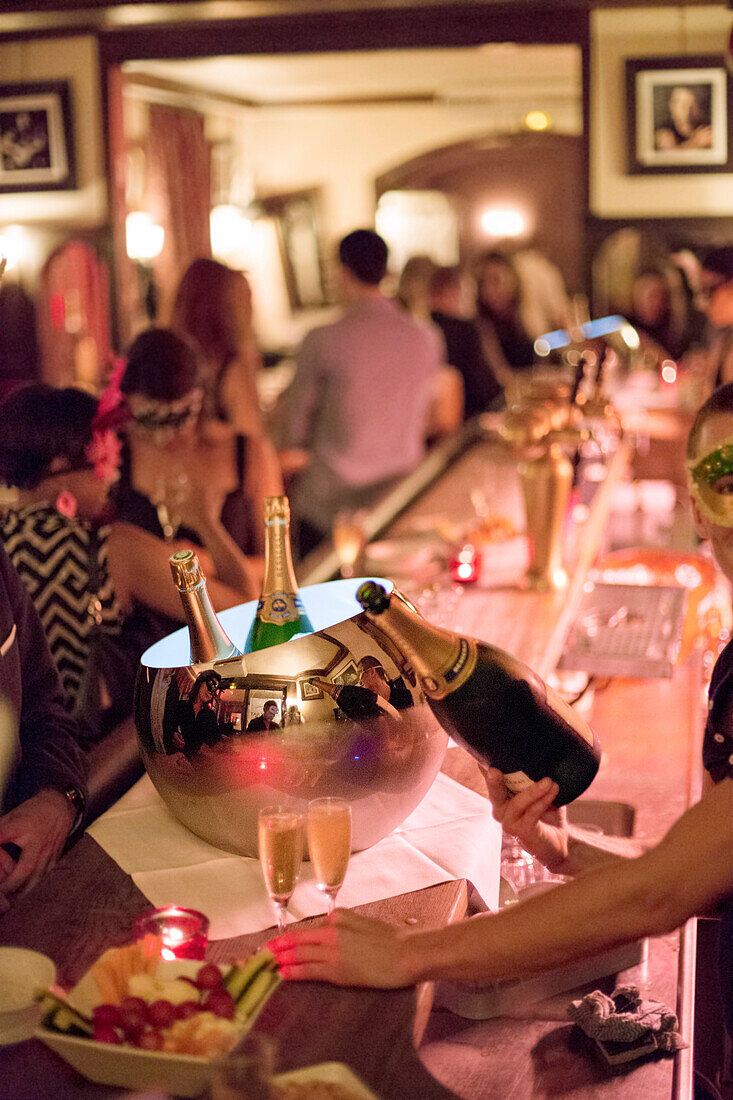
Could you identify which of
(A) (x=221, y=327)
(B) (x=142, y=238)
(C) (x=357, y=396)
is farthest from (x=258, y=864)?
(B) (x=142, y=238)

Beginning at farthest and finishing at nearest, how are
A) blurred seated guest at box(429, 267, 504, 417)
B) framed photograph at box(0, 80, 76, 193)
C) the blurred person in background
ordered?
blurred seated guest at box(429, 267, 504, 417) < framed photograph at box(0, 80, 76, 193) < the blurred person in background

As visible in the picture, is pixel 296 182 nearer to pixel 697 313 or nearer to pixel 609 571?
pixel 697 313

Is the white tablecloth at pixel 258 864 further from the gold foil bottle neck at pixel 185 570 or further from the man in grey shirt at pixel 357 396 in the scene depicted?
the man in grey shirt at pixel 357 396

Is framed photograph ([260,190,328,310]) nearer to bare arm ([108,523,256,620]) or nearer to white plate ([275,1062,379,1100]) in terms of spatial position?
bare arm ([108,523,256,620])

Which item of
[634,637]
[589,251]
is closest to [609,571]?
[634,637]

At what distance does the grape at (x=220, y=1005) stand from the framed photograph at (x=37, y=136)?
5.59 meters

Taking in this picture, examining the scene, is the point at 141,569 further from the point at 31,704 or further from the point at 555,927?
the point at 555,927

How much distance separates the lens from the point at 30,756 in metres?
1.75

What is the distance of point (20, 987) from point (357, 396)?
3556 mm

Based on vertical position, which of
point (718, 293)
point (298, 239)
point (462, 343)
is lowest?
point (462, 343)

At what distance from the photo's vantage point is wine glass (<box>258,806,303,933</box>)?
1205 millimetres

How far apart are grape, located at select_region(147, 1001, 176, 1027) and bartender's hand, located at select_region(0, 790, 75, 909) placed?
2.03 ft

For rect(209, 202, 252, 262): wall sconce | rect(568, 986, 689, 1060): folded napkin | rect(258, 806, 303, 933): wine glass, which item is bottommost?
rect(568, 986, 689, 1060): folded napkin

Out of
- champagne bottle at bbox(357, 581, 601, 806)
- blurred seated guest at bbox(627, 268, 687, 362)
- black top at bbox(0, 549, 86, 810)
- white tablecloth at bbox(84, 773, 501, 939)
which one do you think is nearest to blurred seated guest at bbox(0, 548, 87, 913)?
black top at bbox(0, 549, 86, 810)
